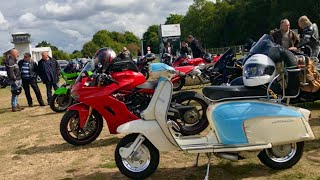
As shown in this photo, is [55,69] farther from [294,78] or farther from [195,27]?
[195,27]

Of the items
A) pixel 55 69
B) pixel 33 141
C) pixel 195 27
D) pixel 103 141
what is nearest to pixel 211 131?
pixel 103 141

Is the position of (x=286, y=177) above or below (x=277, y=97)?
below

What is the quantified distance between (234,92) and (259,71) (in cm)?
36

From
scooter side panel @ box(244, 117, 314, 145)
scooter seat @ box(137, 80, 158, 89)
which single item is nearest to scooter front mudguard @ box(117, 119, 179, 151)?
scooter side panel @ box(244, 117, 314, 145)

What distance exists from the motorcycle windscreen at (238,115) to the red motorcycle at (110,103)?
164cm

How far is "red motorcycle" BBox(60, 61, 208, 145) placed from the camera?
6320 millimetres

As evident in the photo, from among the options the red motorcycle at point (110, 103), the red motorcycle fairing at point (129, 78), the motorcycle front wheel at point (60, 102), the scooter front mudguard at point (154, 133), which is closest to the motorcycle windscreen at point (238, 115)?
the scooter front mudguard at point (154, 133)

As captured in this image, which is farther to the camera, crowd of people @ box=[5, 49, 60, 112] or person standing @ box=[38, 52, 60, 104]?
person standing @ box=[38, 52, 60, 104]

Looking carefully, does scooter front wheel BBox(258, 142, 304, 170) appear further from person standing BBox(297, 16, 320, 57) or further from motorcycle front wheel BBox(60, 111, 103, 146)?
person standing BBox(297, 16, 320, 57)

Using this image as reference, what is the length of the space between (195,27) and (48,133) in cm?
8736

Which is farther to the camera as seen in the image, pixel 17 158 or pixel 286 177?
pixel 17 158

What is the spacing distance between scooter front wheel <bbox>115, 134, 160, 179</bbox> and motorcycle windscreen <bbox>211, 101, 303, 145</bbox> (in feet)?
2.55

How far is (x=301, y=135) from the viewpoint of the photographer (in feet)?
14.8

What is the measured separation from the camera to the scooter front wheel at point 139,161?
4.65m
